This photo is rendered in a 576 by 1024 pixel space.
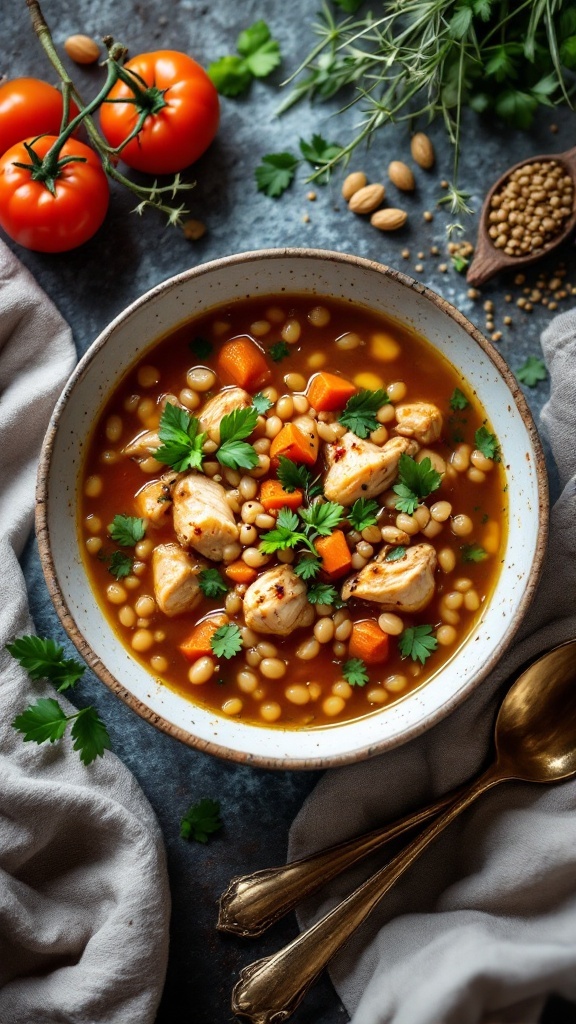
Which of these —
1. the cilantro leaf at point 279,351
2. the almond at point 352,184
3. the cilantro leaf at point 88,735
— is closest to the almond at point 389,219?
the almond at point 352,184

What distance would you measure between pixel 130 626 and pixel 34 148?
88.0 inches

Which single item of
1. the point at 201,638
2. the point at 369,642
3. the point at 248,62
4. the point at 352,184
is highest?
the point at 248,62

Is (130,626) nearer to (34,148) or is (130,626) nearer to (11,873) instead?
(11,873)

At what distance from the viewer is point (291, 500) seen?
3.89 m

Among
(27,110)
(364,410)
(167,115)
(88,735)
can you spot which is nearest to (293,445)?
(364,410)

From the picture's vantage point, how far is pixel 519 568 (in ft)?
12.6

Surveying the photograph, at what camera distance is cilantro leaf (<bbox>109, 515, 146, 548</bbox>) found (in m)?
3.95

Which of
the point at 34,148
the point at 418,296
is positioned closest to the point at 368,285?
the point at 418,296

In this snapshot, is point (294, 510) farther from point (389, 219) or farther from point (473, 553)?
point (389, 219)

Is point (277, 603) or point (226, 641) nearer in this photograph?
point (277, 603)

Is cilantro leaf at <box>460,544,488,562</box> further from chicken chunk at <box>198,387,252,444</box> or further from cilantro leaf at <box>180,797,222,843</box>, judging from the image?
cilantro leaf at <box>180,797,222,843</box>

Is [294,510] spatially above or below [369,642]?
above

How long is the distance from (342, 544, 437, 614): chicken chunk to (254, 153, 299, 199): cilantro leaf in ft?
6.21

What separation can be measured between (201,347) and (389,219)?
1126 millimetres
